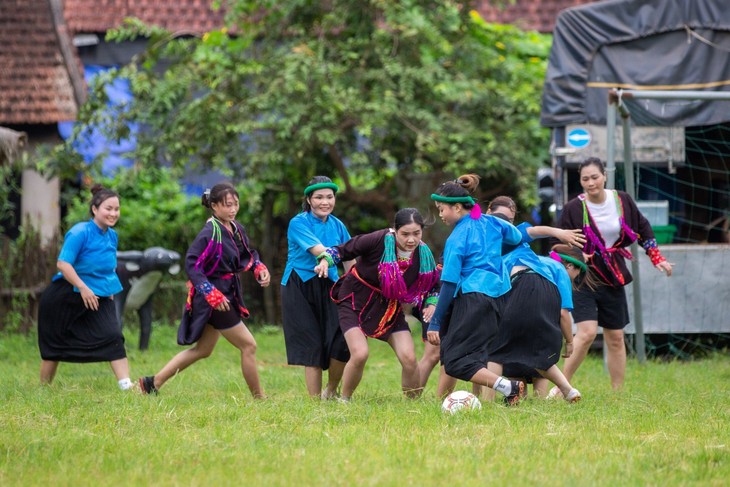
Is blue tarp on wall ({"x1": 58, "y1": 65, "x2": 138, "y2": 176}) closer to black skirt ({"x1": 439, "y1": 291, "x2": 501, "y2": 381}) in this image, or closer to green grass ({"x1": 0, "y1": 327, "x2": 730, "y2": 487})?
green grass ({"x1": 0, "y1": 327, "x2": 730, "y2": 487})

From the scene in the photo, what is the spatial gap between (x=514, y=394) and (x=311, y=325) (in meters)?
1.73

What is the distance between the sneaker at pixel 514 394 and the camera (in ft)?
23.4

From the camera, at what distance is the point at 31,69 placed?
58.1 feet

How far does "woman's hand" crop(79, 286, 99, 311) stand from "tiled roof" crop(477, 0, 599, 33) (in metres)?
12.7

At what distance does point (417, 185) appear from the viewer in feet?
53.8

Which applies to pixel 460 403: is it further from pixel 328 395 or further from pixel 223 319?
pixel 223 319

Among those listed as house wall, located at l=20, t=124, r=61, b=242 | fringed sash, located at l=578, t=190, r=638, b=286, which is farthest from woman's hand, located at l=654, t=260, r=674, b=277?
house wall, located at l=20, t=124, r=61, b=242

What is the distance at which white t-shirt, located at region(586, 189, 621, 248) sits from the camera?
8898 mm

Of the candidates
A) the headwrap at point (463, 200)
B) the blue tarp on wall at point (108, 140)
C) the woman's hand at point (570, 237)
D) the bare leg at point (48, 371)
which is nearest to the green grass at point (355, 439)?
the bare leg at point (48, 371)

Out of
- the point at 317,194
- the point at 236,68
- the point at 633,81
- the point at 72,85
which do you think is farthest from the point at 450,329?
the point at 72,85

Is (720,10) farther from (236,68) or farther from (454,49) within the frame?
(236,68)

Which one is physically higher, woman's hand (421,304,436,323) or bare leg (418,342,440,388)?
woman's hand (421,304,436,323)

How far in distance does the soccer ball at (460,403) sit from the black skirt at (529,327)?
2.15 feet

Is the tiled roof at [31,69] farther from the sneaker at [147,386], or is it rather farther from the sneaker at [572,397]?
the sneaker at [572,397]
